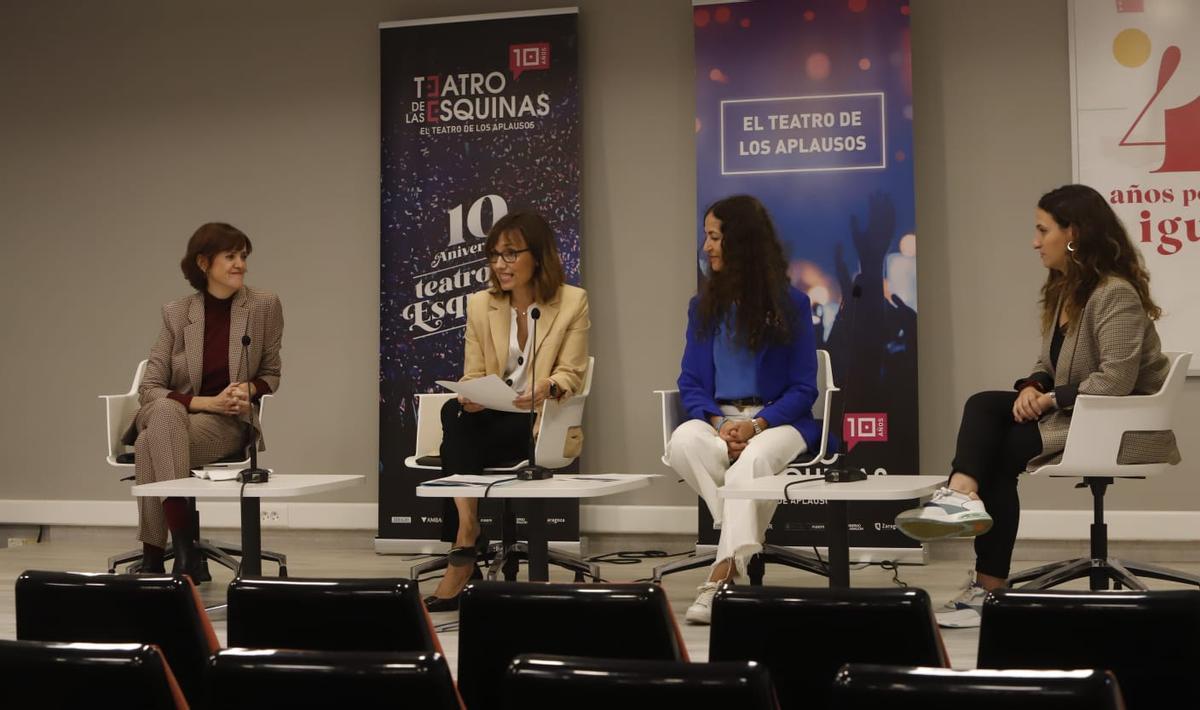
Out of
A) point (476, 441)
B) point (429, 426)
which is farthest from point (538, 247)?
point (429, 426)

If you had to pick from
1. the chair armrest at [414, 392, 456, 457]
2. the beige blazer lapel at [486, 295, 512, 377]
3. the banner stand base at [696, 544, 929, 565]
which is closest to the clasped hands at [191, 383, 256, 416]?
the chair armrest at [414, 392, 456, 457]

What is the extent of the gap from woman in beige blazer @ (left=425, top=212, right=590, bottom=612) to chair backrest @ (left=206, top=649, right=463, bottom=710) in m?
2.59

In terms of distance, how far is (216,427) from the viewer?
4461 mm

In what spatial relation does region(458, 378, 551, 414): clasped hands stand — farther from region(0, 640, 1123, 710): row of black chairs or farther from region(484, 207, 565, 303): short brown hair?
region(0, 640, 1123, 710): row of black chairs

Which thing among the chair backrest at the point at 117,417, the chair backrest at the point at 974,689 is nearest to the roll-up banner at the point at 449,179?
the chair backrest at the point at 117,417

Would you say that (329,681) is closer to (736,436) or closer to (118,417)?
(736,436)

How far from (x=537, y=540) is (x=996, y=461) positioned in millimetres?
1354

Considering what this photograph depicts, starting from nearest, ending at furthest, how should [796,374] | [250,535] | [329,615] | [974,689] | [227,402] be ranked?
1. [974,689]
2. [329,615]
3. [250,535]
4. [796,374]
5. [227,402]

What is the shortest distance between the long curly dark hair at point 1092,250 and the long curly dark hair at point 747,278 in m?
0.86

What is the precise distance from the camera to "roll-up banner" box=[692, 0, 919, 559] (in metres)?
4.89

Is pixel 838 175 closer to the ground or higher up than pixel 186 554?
higher up

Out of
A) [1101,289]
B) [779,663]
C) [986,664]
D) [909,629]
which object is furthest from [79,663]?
[1101,289]

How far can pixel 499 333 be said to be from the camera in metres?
4.22

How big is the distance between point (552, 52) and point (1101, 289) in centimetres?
267
